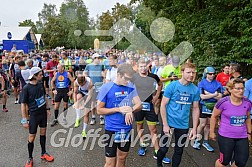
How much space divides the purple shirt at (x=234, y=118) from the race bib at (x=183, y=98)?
44 centimetres

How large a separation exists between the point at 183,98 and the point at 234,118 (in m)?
0.74

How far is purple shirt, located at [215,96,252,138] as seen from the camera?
3410 mm

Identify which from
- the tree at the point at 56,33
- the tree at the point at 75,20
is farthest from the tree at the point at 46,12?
the tree at the point at 56,33

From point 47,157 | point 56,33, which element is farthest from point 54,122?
point 56,33

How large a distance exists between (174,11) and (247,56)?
19.8 feet

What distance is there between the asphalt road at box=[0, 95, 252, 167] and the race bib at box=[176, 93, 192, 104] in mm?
1359

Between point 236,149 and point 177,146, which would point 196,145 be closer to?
point 177,146

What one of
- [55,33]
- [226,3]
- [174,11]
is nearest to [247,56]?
[226,3]

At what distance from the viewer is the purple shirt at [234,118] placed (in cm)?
341

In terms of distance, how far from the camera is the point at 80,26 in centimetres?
5359

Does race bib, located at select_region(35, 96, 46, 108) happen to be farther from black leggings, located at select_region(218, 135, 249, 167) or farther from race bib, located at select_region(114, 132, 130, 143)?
black leggings, located at select_region(218, 135, 249, 167)

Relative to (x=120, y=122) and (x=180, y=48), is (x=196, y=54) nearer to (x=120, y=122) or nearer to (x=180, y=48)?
(x=180, y=48)

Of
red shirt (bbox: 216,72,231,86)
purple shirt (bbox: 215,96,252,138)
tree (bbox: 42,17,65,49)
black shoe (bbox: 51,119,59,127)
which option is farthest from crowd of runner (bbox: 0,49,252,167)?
tree (bbox: 42,17,65,49)

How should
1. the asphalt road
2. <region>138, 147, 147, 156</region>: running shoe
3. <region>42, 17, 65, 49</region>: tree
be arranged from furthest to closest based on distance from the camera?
<region>42, 17, 65, 49</region>: tree, <region>138, 147, 147, 156</region>: running shoe, the asphalt road
